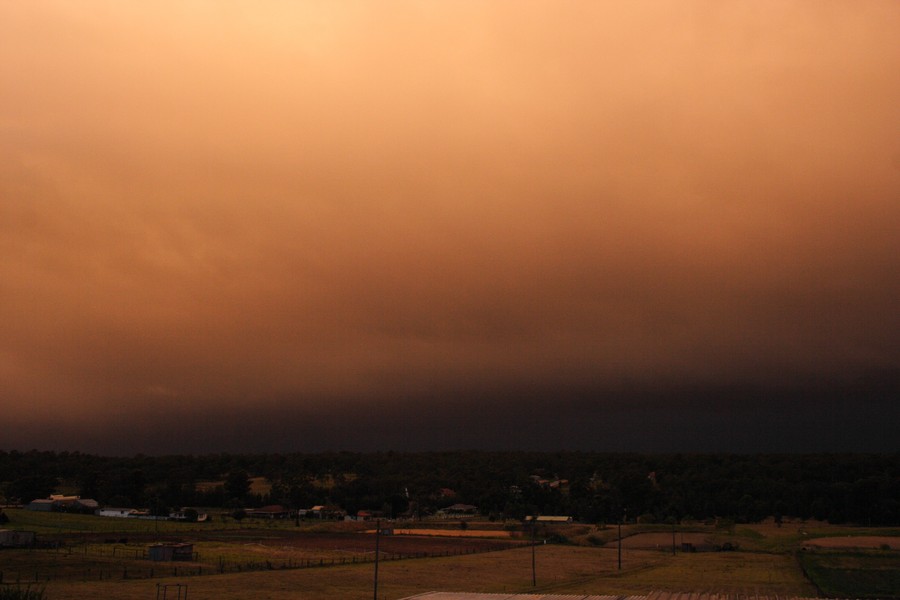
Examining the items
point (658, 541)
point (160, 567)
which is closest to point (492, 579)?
point (160, 567)

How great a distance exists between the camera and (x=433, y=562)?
106500 mm

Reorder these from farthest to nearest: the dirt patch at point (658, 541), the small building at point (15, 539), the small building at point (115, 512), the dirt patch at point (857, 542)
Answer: the small building at point (115, 512) → the dirt patch at point (658, 541) → the dirt patch at point (857, 542) → the small building at point (15, 539)

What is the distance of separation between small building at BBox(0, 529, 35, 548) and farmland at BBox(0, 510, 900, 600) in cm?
415

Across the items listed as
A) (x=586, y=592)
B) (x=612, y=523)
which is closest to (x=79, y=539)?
(x=586, y=592)

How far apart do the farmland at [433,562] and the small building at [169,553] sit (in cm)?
200

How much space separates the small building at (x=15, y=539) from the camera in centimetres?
10531

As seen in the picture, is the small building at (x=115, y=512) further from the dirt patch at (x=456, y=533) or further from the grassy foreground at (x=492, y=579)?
the grassy foreground at (x=492, y=579)

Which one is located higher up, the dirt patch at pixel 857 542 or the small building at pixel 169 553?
the small building at pixel 169 553

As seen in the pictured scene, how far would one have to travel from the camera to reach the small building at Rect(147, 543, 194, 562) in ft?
325

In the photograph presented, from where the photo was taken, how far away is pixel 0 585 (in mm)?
65125

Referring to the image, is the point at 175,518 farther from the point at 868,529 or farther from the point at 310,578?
the point at 868,529

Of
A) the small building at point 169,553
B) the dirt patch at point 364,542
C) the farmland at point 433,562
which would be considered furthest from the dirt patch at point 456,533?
the small building at point 169,553

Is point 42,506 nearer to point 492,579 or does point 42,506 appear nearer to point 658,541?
point 658,541

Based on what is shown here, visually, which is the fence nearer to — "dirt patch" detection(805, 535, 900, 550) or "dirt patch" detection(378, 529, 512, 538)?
"dirt patch" detection(378, 529, 512, 538)
